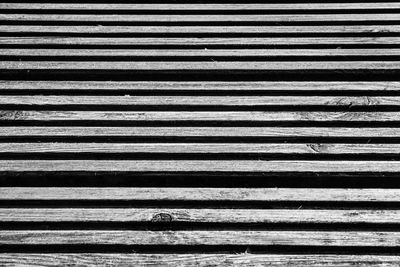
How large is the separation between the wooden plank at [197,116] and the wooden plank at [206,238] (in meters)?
0.59

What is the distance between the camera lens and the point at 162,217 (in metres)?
1.80

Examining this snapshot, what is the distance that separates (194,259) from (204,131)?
0.63m
